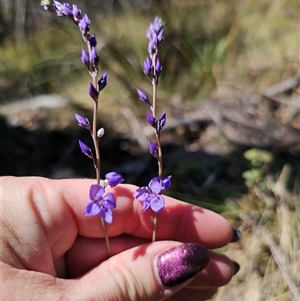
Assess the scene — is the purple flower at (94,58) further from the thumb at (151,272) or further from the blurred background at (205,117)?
the blurred background at (205,117)

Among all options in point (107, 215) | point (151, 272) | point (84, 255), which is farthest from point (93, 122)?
point (84, 255)

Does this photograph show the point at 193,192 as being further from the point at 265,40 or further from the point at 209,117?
the point at 265,40

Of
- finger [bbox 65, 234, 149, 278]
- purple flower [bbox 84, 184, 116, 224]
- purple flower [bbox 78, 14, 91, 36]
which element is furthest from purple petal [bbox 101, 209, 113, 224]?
purple flower [bbox 78, 14, 91, 36]

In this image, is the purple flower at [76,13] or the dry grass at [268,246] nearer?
the purple flower at [76,13]

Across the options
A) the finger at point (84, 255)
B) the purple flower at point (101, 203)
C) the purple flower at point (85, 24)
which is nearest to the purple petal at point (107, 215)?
the purple flower at point (101, 203)

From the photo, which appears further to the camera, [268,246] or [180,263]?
[268,246]

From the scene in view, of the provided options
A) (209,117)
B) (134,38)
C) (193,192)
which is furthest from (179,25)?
(193,192)

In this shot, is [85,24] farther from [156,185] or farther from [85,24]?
[156,185]
